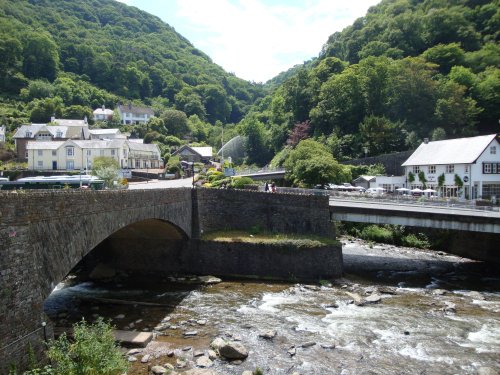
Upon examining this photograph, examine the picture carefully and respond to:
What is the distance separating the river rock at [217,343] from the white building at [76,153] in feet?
194

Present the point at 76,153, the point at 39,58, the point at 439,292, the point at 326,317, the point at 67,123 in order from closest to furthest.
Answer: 1. the point at 326,317
2. the point at 439,292
3. the point at 76,153
4. the point at 67,123
5. the point at 39,58

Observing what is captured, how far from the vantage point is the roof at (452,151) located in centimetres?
5141

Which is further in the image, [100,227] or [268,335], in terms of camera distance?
[268,335]

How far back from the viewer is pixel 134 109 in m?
137

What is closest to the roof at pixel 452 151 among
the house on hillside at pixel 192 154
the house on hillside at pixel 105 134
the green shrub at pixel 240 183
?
the green shrub at pixel 240 183

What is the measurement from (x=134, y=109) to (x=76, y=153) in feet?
202

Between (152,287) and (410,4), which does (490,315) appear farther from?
(410,4)

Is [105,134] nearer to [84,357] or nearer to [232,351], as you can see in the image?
[232,351]

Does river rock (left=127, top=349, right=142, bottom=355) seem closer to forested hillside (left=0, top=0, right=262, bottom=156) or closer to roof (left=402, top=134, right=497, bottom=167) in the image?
roof (left=402, top=134, right=497, bottom=167)

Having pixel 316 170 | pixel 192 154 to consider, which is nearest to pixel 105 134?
pixel 192 154

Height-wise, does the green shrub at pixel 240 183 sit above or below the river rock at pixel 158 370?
above

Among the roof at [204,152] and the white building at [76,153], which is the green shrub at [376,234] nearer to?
the white building at [76,153]

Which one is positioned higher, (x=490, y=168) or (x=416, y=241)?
(x=490, y=168)

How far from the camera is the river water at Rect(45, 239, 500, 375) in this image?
705 inches
